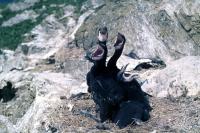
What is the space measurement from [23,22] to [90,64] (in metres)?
11.1

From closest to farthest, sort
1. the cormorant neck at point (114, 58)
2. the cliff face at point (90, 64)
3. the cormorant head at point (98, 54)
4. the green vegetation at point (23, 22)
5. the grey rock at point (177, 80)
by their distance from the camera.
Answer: the cormorant head at point (98, 54), the cormorant neck at point (114, 58), the cliff face at point (90, 64), the grey rock at point (177, 80), the green vegetation at point (23, 22)

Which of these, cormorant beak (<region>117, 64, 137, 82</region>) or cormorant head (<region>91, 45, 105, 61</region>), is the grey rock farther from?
cormorant head (<region>91, 45, 105, 61</region>)

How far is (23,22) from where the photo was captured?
29.9m

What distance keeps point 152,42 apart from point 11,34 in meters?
9.05

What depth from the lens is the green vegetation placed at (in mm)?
27828

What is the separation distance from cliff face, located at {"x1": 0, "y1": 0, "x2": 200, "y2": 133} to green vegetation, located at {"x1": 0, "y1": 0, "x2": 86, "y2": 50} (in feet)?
0.86

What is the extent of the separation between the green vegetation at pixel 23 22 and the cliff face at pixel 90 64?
0.86ft

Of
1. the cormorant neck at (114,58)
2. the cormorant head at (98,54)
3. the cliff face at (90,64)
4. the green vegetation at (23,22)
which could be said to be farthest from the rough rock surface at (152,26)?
the cormorant head at (98,54)

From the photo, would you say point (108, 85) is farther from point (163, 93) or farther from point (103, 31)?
point (163, 93)

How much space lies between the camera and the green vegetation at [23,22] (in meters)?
27.8

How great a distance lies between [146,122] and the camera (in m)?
12.3

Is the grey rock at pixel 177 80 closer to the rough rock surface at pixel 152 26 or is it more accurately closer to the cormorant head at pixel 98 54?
the cormorant head at pixel 98 54

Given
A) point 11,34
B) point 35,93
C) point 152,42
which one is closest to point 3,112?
point 35,93

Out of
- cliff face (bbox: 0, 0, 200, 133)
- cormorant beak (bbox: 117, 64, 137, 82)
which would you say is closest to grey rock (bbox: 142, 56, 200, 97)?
cliff face (bbox: 0, 0, 200, 133)
